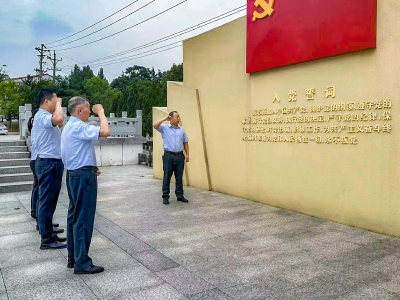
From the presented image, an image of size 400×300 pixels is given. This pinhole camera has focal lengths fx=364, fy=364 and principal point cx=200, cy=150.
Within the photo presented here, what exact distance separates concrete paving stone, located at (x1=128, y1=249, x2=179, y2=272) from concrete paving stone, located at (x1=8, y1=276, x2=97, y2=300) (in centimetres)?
63

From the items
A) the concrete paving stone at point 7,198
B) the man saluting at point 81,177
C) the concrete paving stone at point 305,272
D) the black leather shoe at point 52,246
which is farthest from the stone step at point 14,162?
the concrete paving stone at point 305,272

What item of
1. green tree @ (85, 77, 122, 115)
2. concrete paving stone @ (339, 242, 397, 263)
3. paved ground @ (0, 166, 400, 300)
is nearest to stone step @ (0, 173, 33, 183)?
Result: paved ground @ (0, 166, 400, 300)

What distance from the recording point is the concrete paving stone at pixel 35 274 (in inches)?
120

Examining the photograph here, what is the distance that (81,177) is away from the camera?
10.4ft

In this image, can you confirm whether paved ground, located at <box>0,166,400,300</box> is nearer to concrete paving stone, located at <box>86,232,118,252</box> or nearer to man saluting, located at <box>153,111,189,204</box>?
concrete paving stone, located at <box>86,232,118,252</box>

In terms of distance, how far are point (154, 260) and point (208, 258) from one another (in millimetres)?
529

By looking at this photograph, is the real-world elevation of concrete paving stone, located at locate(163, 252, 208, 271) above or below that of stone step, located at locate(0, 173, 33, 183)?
below

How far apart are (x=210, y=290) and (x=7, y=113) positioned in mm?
38172

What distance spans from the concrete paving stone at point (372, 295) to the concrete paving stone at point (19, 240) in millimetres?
3251

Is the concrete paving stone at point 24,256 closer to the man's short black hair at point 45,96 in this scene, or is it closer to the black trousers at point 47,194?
the black trousers at point 47,194

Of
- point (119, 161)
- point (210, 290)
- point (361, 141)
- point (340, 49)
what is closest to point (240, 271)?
point (210, 290)

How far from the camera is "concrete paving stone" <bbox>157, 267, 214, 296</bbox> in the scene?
2.90 m

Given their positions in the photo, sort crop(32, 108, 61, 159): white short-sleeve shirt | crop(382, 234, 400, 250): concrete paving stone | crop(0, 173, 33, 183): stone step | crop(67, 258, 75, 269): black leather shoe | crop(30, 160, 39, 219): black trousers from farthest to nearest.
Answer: crop(0, 173, 33, 183): stone step → crop(30, 160, 39, 219): black trousers → crop(32, 108, 61, 159): white short-sleeve shirt → crop(382, 234, 400, 250): concrete paving stone → crop(67, 258, 75, 269): black leather shoe

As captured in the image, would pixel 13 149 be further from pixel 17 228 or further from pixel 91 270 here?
pixel 91 270
